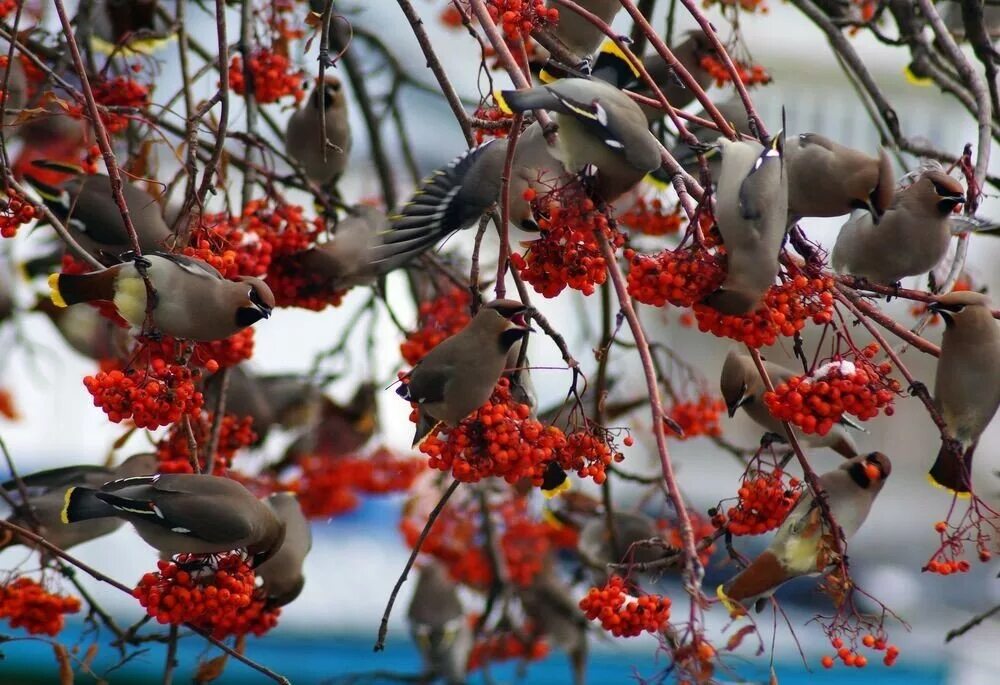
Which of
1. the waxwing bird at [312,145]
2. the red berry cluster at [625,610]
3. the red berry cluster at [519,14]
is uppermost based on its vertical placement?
the waxwing bird at [312,145]

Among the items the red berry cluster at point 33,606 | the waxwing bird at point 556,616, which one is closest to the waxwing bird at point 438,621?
the waxwing bird at point 556,616

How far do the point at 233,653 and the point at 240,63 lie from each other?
61.1 inches

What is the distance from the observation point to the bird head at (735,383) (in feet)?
8.49

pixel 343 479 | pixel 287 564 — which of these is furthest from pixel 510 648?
pixel 287 564

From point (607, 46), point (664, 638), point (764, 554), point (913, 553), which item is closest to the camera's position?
point (664, 638)

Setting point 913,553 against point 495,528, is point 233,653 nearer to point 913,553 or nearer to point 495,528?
point 495,528

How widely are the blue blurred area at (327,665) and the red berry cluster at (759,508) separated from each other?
3726mm

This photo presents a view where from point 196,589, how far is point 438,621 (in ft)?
7.67

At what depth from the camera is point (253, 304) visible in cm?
216

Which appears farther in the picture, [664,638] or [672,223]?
[672,223]

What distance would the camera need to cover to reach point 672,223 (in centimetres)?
328

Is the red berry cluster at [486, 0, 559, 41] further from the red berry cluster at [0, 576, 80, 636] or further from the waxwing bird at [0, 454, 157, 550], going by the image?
the red berry cluster at [0, 576, 80, 636]

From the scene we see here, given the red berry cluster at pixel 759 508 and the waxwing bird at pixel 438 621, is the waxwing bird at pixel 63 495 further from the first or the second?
the waxwing bird at pixel 438 621

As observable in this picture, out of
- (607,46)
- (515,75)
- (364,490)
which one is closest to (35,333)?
(364,490)
